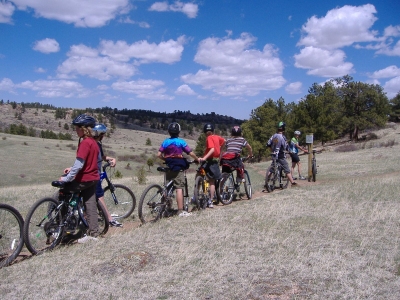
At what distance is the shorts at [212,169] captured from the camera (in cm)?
901

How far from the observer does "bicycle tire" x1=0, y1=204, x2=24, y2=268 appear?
5539 millimetres

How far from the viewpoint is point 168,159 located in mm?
7812

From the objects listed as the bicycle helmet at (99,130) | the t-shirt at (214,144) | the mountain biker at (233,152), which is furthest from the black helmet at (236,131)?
the bicycle helmet at (99,130)

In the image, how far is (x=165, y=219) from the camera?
759cm

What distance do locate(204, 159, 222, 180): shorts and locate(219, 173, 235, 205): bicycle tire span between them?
1.47 ft

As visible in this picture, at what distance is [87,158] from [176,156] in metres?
2.02

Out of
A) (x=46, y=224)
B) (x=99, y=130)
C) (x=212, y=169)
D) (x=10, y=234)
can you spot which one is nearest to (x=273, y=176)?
(x=212, y=169)

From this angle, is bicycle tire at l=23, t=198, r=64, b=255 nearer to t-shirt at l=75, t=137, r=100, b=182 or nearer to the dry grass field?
the dry grass field

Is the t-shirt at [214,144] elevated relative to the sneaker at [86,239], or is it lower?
elevated

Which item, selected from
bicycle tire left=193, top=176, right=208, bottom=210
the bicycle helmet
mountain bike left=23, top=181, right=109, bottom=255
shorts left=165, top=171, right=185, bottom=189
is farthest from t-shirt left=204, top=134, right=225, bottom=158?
mountain bike left=23, top=181, right=109, bottom=255

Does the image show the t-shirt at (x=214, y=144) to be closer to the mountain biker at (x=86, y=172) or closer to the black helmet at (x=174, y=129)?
the black helmet at (x=174, y=129)

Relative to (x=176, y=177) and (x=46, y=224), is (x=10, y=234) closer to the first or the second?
(x=46, y=224)

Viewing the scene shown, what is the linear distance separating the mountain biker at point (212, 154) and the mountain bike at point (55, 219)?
3.26 m

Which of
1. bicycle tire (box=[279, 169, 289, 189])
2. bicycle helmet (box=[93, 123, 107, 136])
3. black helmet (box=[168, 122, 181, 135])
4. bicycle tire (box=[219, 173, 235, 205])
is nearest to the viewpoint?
bicycle helmet (box=[93, 123, 107, 136])
